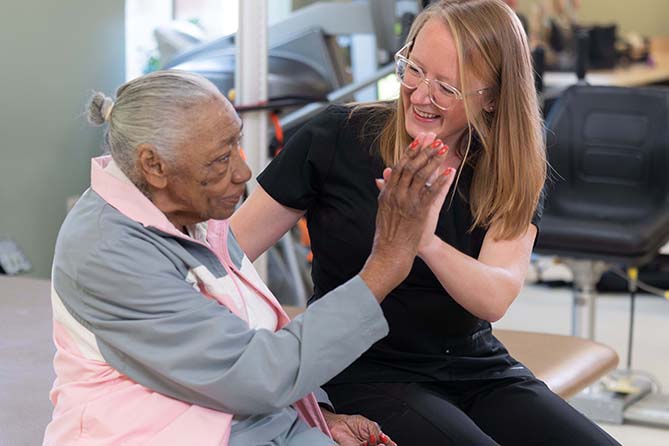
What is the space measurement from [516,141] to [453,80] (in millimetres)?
180

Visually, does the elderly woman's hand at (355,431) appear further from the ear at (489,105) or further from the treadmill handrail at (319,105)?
the treadmill handrail at (319,105)

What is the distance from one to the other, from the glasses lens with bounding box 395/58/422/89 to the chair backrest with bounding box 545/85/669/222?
2111mm

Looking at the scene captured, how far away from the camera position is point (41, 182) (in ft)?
12.7

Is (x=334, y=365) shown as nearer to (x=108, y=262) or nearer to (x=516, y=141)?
(x=108, y=262)

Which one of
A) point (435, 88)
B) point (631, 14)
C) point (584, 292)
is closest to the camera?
point (435, 88)

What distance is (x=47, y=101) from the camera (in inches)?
151

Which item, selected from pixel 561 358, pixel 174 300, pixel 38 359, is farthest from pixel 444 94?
pixel 38 359

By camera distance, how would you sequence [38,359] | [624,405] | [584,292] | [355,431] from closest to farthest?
[355,431] → [38,359] → [624,405] → [584,292]

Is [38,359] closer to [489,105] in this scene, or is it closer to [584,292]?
[489,105]

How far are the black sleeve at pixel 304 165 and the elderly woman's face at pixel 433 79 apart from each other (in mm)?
162

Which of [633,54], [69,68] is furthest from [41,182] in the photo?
[633,54]

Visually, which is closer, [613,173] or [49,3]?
[49,3]

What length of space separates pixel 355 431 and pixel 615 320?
10.3 ft

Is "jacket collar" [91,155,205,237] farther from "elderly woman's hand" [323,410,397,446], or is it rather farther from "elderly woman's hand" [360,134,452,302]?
"elderly woman's hand" [323,410,397,446]
